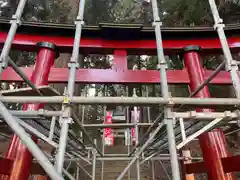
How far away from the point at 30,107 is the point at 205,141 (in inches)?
110

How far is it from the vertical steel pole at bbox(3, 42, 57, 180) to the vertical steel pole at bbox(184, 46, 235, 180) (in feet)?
8.18

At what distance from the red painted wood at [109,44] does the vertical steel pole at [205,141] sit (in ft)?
0.93

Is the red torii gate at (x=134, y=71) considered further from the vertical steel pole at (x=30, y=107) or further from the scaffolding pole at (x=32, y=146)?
the scaffolding pole at (x=32, y=146)

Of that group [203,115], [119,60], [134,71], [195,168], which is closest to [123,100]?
A: [203,115]

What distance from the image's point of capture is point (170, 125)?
212 cm

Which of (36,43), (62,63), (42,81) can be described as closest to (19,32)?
(36,43)

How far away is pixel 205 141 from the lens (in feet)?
12.3

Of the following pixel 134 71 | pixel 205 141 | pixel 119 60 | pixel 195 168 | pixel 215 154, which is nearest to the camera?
pixel 215 154

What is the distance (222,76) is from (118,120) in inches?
351

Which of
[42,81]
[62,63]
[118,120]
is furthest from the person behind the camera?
[118,120]

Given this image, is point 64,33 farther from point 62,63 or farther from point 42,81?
point 62,63

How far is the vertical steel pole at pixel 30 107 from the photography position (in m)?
3.30

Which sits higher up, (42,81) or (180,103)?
(42,81)

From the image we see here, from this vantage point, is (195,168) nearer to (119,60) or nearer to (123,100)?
(119,60)
